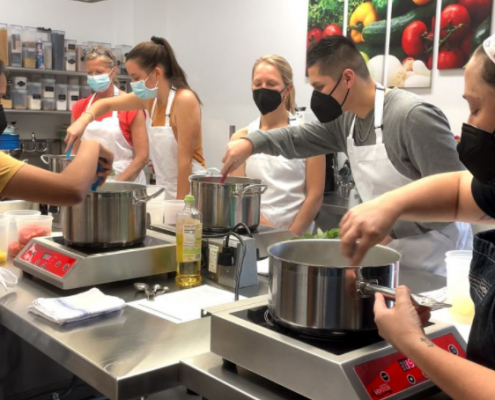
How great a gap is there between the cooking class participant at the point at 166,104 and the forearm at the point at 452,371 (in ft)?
8.08

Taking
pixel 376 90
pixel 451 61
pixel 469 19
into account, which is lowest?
pixel 376 90

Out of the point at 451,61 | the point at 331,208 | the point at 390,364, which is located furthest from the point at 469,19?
the point at 390,364

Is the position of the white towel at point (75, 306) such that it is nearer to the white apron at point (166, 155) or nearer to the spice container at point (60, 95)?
the white apron at point (166, 155)

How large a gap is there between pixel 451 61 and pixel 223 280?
264cm

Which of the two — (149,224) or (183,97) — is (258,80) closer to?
(183,97)

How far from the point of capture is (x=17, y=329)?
1.65 meters

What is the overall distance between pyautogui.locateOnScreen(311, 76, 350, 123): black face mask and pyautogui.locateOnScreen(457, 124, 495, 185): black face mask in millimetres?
1187

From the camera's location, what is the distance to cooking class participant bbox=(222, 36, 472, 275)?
2.07 meters

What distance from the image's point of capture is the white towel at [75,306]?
1.58 meters

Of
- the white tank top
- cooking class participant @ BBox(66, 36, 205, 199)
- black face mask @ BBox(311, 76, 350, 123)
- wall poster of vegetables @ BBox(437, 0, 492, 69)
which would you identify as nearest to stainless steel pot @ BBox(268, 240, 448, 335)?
black face mask @ BBox(311, 76, 350, 123)

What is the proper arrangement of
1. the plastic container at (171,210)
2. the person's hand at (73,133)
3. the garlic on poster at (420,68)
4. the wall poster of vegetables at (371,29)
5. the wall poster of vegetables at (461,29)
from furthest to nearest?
the wall poster of vegetables at (371,29) → the garlic on poster at (420,68) → the wall poster of vegetables at (461,29) → the person's hand at (73,133) → the plastic container at (171,210)

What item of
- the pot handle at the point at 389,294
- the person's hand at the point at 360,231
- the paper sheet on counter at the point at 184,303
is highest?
the person's hand at the point at 360,231

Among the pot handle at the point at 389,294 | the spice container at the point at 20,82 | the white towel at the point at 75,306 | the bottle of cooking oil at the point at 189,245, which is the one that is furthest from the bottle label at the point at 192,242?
the spice container at the point at 20,82

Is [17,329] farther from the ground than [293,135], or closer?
closer
